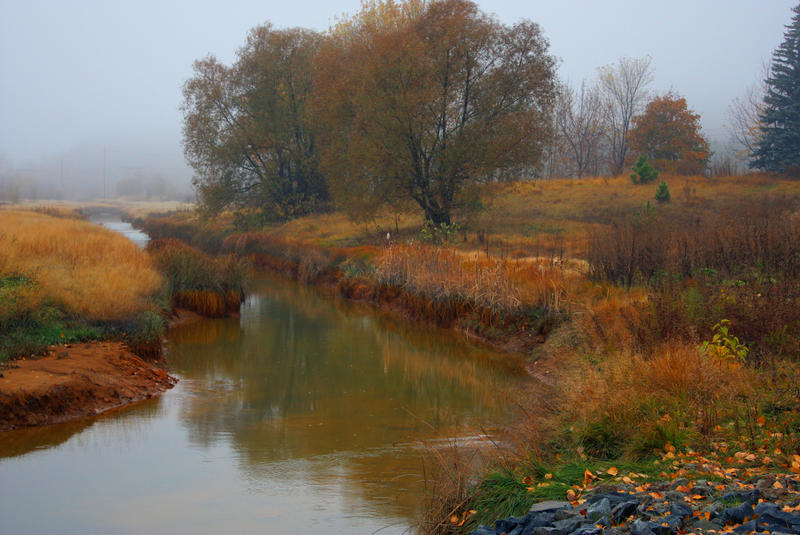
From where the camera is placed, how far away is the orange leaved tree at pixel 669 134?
4900cm

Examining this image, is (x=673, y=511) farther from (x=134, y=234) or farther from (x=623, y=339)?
(x=134, y=234)

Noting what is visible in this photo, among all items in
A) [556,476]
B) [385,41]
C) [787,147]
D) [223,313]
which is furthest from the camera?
[787,147]

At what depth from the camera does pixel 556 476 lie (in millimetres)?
5547

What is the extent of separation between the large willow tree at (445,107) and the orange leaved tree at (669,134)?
25101 mm

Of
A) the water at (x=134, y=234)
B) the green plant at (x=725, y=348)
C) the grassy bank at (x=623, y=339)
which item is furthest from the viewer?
the water at (x=134, y=234)

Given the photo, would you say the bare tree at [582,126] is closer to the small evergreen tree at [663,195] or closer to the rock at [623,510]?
the small evergreen tree at [663,195]

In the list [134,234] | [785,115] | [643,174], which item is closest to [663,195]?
[643,174]

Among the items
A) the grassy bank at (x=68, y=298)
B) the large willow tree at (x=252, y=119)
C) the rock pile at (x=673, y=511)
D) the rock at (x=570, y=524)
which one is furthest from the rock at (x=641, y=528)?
the large willow tree at (x=252, y=119)

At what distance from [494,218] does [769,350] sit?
78.5 feet

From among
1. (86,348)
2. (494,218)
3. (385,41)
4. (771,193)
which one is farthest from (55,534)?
(771,193)

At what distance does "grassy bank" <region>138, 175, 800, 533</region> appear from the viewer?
18.3 ft

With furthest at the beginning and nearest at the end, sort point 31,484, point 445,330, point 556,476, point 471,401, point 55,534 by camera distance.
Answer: point 445,330 → point 471,401 → point 31,484 → point 55,534 → point 556,476

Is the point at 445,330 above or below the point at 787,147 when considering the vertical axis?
below

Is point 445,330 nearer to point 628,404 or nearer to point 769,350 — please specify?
point 769,350
